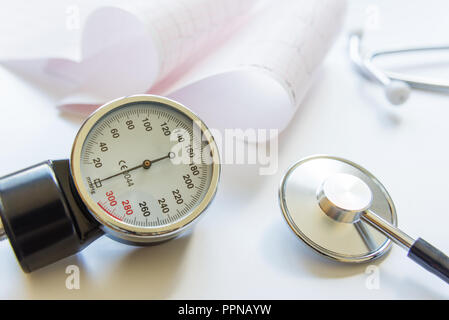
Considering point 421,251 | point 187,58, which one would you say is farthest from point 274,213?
point 187,58

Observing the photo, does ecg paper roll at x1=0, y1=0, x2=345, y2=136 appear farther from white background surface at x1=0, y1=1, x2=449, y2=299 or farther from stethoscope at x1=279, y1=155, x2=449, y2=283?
stethoscope at x1=279, y1=155, x2=449, y2=283

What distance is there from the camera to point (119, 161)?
0.83 meters

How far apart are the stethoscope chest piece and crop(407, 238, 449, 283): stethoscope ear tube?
7cm

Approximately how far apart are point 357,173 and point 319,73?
1.52 ft

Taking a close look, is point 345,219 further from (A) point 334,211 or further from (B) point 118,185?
(B) point 118,185

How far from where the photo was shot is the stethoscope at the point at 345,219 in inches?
31.7

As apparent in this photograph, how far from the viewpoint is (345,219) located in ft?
2.80

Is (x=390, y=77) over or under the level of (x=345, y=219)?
over

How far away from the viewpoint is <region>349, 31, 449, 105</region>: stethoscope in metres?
1.17

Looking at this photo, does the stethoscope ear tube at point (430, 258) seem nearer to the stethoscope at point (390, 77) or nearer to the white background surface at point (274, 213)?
the white background surface at point (274, 213)

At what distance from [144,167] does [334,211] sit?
381mm

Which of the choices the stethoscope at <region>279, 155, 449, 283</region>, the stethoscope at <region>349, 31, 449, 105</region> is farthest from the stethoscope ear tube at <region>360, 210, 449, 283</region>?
the stethoscope at <region>349, 31, 449, 105</region>

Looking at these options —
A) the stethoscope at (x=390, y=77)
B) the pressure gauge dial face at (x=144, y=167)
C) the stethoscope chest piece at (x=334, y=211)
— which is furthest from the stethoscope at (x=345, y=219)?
the stethoscope at (x=390, y=77)

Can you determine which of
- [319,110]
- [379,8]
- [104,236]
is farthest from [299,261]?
[379,8]
